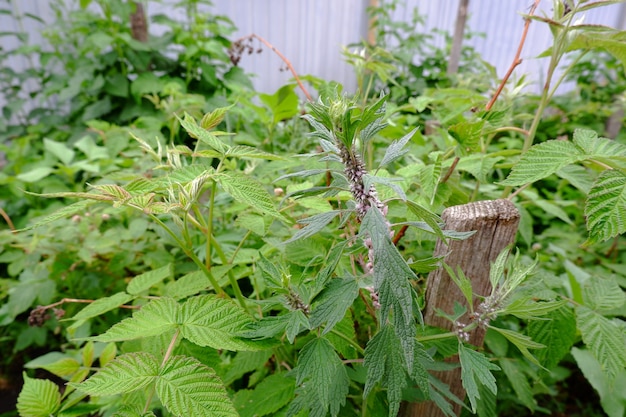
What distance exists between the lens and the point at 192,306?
62 cm

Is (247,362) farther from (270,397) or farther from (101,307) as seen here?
(101,307)

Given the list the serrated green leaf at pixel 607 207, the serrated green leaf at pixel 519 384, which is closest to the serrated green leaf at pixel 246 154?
the serrated green leaf at pixel 607 207

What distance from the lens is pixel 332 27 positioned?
4.75 m

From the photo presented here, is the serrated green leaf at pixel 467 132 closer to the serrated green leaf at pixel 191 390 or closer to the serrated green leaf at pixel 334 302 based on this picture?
the serrated green leaf at pixel 334 302

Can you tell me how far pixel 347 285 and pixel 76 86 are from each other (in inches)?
102

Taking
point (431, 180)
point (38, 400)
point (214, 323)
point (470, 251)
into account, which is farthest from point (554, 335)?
point (38, 400)

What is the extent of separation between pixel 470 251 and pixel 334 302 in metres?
0.31

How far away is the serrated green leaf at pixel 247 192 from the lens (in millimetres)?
578

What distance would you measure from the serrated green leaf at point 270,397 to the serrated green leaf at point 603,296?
2.00 ft

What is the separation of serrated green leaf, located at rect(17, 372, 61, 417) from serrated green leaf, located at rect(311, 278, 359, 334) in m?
0.58

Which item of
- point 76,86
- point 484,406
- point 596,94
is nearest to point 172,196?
point 484,406

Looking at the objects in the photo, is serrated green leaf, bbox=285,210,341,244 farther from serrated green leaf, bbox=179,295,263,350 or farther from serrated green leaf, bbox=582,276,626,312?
serrated green leaf, bbox=582,276,626,312

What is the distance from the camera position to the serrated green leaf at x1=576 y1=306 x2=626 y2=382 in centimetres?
67

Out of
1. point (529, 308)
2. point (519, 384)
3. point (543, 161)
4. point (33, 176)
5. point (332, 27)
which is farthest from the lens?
point (332, 27)
